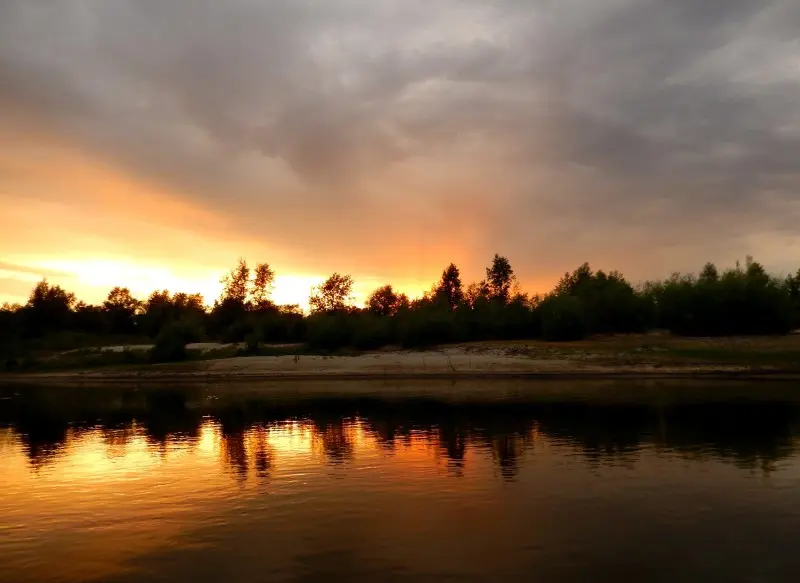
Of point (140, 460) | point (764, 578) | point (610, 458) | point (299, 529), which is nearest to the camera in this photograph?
point (764, 578)

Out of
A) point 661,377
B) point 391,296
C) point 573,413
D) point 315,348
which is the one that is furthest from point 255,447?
point 391,296

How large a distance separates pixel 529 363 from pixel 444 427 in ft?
105

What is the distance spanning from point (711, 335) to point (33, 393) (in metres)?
69.6

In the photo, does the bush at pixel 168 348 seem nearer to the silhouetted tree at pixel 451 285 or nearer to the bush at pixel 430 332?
the bush at pixel 430 332

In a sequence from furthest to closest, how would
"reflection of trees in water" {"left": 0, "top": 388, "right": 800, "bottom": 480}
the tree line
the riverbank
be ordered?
the tree line, the riverbank, "reflection of trees in water" {"left": 0, "top": 388, "right": 800, "bottom": 480}

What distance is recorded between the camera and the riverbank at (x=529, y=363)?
2152 inches

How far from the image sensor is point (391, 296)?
12950cm

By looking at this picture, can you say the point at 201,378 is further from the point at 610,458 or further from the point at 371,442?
the point at 610,458

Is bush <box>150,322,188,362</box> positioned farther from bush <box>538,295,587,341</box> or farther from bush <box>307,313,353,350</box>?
bush <box>538,295,587,341</box>

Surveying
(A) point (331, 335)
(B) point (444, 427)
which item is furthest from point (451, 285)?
(B) point (444, 427)

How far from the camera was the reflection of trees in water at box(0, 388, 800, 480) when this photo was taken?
71.9 ft

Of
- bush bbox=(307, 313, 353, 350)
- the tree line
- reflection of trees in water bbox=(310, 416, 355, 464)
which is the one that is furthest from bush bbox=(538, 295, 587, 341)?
reflection of trees in water bbox=(310, 416, 355, 464)

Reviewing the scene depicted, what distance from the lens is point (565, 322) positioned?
71.6 meters

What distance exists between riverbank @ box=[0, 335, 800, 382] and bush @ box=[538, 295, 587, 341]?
2.37 metres
